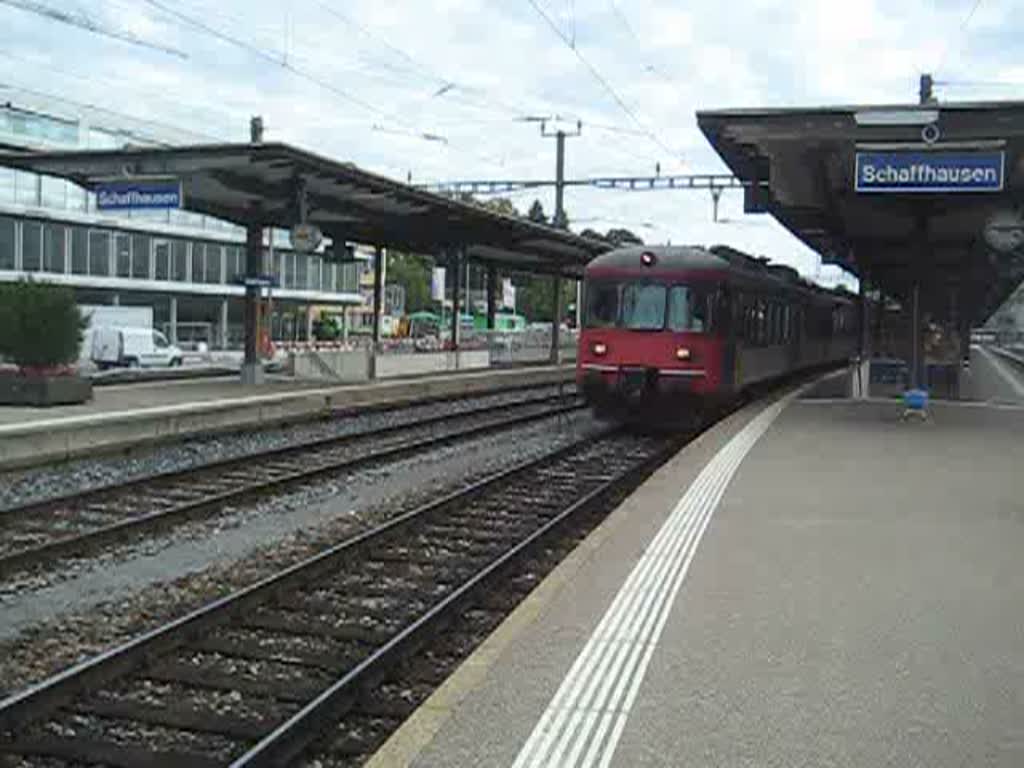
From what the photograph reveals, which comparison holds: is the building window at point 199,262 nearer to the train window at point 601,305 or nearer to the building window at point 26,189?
the building window at point 26,189

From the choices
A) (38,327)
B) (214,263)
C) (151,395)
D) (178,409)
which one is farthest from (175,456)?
(214,263)

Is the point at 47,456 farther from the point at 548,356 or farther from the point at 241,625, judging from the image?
the point at 548,356

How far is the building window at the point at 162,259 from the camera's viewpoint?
58219 mm

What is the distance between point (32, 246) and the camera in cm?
5081

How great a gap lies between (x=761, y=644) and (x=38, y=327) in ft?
51.2

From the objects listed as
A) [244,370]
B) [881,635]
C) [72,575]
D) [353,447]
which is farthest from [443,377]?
[881,635]

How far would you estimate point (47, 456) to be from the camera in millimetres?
14633

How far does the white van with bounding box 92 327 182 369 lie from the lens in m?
39.1

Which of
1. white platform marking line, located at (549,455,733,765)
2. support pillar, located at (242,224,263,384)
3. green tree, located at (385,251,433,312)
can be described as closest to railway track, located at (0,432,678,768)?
white platform marking line, located at (549,455,733,765)

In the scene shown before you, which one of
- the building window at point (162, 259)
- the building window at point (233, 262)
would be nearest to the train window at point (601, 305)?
the building window at point (162, 259)

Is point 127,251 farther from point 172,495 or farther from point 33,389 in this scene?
point 172,495

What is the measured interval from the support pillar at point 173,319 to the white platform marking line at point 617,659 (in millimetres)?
53915

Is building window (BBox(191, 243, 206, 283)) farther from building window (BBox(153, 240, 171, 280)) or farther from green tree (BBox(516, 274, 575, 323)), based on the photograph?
green tree (BBox(516, 274, 575, 323))

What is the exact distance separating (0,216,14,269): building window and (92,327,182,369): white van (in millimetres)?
12315
